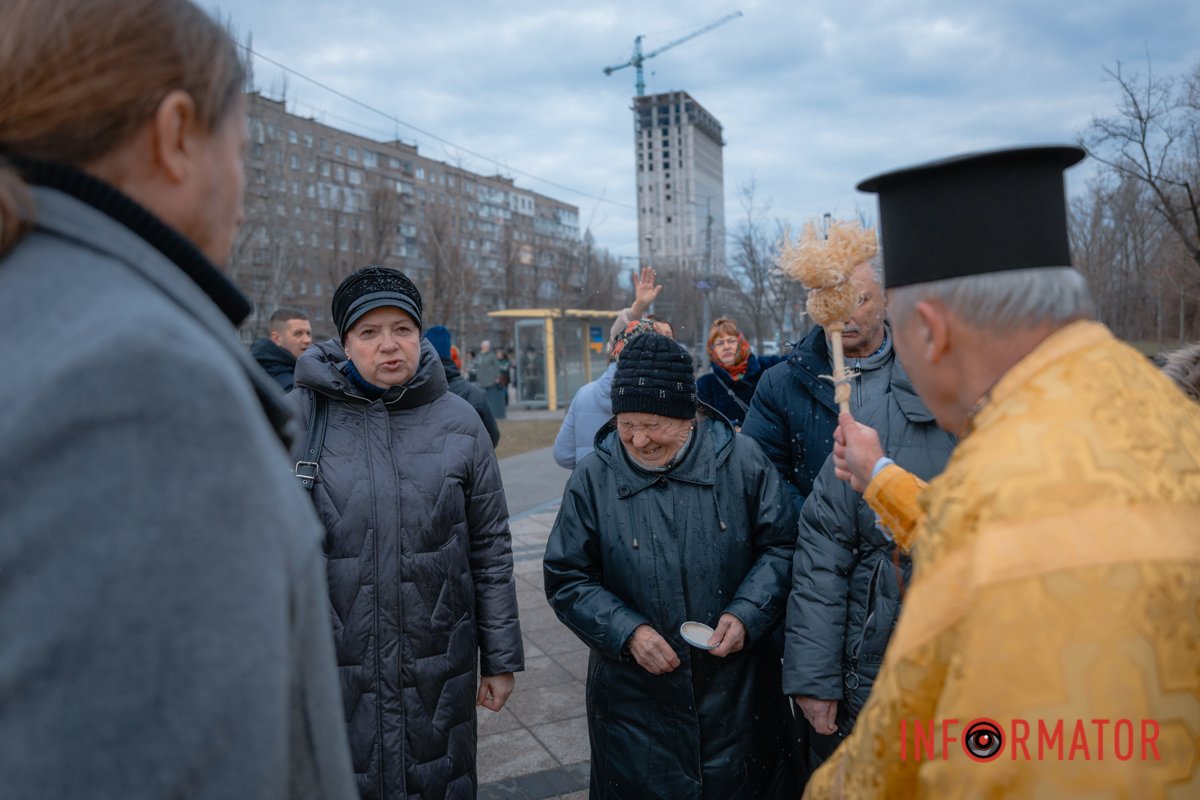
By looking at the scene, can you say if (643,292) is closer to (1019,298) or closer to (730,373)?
(730,373)

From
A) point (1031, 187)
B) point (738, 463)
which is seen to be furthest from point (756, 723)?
point (1031, 187)

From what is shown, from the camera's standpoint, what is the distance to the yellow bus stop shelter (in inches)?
960

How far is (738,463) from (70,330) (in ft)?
8.11

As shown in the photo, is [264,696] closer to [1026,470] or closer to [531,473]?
[1026,470]

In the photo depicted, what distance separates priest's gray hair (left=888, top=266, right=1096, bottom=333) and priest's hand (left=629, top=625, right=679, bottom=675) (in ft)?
5.68

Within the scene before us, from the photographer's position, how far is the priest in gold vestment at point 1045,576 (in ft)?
3.83

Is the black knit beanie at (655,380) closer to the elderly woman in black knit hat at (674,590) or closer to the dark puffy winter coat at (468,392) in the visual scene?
the elderly woman in black knit hat at (674,590)

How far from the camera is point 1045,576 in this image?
1.17 m

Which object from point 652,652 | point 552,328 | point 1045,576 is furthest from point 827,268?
point 552,328

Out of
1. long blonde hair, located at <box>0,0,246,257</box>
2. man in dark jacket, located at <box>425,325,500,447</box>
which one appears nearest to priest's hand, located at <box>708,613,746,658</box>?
long blonde hair, located at <box>0,0,246,257</box>

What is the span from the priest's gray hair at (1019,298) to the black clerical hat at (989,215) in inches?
0.7

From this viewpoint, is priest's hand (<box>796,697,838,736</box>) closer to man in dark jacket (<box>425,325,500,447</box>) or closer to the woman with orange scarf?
the woman with orange scarf

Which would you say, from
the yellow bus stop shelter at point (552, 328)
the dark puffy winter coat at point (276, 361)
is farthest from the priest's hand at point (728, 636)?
the yellow bus stop shelter at point (552, 328)

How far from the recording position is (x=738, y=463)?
3115 millimetres
